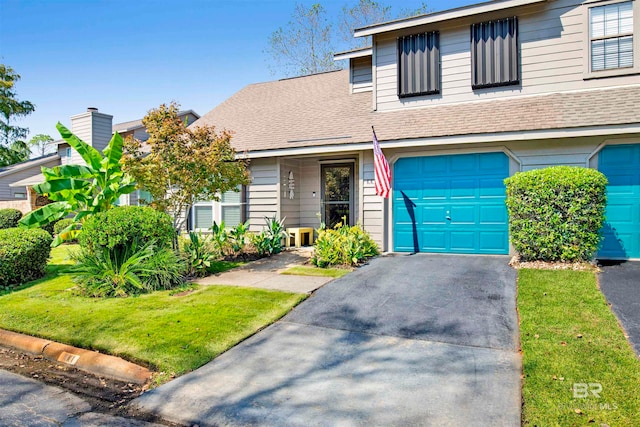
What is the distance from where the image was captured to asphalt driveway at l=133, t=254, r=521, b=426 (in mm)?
3336

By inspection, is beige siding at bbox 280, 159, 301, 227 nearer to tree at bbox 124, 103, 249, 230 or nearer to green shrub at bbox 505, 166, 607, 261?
tree at bbox 124, 103, 249, 230

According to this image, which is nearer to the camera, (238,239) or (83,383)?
(83,383)

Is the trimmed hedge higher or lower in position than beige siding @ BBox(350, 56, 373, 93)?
→ lower

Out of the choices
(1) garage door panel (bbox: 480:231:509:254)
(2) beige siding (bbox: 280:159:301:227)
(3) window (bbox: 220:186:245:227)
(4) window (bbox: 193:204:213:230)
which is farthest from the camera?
(4) window (bbox: 193:204:213:230)

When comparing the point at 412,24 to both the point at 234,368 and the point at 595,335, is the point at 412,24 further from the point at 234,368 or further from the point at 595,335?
the point at 234,368

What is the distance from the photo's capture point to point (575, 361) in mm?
3980

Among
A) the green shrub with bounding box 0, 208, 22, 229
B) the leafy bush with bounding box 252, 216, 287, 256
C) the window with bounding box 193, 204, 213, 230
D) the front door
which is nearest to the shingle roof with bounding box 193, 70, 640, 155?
the front door

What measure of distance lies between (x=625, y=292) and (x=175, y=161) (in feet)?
27.3

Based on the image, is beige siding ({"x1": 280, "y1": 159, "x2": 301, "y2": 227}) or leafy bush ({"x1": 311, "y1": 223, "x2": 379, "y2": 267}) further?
beige siding ({"x1": 280, "y1": 159, "x2": 301, "y2": 227})

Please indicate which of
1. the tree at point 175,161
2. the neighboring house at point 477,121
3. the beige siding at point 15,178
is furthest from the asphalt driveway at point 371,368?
the beige siding at point 15,178

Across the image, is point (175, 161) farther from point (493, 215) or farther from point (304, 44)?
point (304, 44)

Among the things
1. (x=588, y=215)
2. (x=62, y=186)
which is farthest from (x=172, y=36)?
(x=588, y=215)

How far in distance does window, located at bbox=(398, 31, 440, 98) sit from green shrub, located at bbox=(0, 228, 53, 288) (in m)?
9.33

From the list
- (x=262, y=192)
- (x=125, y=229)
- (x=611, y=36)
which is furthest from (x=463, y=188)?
(x=125, y=229)
